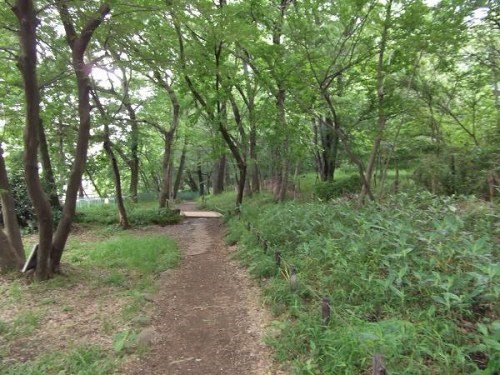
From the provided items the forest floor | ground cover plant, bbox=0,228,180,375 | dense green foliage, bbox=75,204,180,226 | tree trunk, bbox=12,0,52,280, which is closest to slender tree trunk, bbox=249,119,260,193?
dense green foliage, bbox=75,204,180,226

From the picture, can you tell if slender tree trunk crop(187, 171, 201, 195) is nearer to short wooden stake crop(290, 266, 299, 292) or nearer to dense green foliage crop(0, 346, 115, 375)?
short wooden stake crop(290, 266, 299, 292)

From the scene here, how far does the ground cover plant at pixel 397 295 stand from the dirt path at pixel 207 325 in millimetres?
350

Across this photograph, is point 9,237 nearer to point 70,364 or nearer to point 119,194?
point 70,364

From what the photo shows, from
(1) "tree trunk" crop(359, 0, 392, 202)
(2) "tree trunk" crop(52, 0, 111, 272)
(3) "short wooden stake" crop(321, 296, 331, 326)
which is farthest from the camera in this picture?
(1) "tree trunk" crop(359, 0, 392, 202)

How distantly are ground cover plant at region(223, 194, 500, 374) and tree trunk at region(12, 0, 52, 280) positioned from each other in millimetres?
4246

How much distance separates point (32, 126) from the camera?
6.42m

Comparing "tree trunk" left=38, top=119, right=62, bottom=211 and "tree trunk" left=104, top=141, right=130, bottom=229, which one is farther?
"tree trunk" left=104, top=141, right=130, bottom=229

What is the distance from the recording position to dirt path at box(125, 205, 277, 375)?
4285mm

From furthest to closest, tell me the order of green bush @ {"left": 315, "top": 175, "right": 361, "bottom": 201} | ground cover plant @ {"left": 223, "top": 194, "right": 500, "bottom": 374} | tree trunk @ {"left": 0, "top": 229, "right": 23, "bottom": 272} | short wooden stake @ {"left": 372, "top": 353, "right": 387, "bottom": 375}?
green bush @ {"left": 315, "top": 175, "right": 361, "bottom": 201}, tree trunk @ {"left": 0, "top": 229, "right": 23, "bottom": 272}, ground cover plant @ {"left": 223, "top": 194, "right": 500, "bottom": 374}, short wooden stake @ {"left": 372, "top": 353, "right": 387, "bottom": 375}

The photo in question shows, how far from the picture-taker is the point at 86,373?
3953mm

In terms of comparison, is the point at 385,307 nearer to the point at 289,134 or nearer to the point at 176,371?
the point at 176,371

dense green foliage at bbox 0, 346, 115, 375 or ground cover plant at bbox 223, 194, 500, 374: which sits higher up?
ground cover plant at bbox 223, 194, 500, 374

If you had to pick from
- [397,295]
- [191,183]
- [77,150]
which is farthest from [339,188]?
[191,183]

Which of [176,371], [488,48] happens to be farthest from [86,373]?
[488,48]
